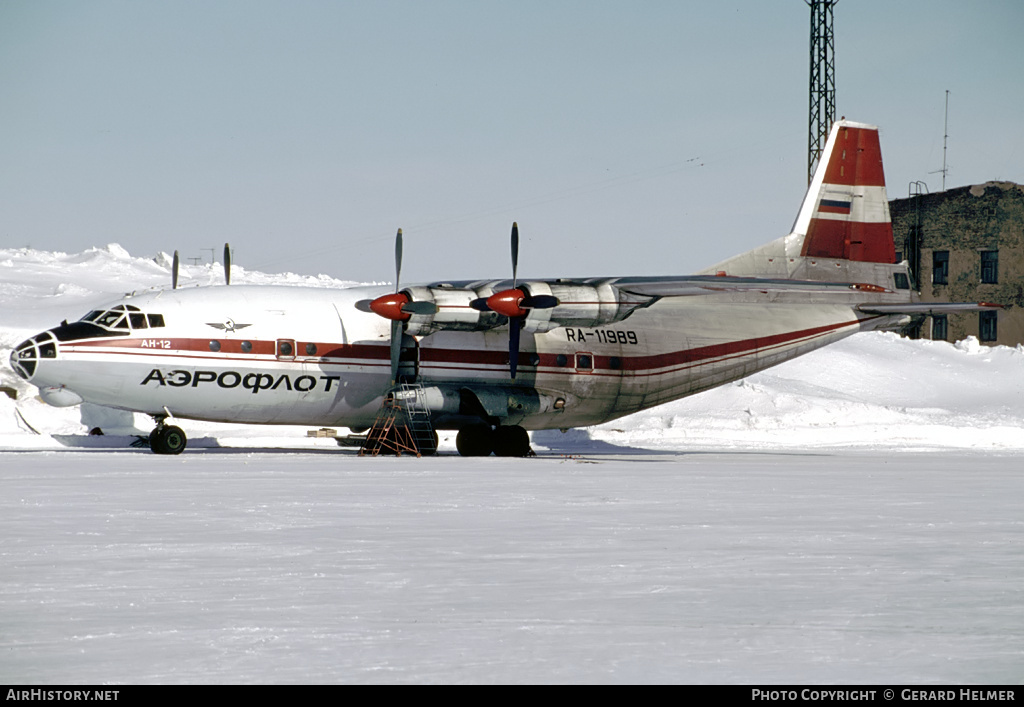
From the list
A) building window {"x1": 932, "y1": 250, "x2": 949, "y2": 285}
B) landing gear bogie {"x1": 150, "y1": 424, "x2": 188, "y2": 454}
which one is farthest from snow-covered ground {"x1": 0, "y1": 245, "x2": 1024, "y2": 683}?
building window {"x1": 932, "y1": 250, "x2": 949, "y2": 285}

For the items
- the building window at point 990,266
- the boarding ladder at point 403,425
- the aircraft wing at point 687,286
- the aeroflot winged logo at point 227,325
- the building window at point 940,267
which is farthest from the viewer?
the building window at point 940,267

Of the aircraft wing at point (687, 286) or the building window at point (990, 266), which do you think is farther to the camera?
the building window at point (990, 266)

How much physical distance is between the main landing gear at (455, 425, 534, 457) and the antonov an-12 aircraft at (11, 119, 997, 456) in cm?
4

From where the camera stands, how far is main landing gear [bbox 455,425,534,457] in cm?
2652

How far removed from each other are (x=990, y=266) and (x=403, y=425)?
48807mm

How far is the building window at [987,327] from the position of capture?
207 feet

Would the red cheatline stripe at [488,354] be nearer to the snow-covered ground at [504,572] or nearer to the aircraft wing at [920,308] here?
the aircraft wing at [920,308]

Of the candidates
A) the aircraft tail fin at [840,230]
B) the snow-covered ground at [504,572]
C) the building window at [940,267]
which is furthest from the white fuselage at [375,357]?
the building window at [940,267]

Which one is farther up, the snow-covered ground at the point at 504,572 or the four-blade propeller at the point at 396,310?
the four-blade propeller at the point at 396,310

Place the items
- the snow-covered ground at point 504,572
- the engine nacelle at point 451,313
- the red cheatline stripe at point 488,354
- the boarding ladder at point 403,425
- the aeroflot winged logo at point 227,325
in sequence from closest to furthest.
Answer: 1. the snow-covered ground at point 504,572
2. the red cheatline stripe at point 488,354
3. the aeroflot winged logo at point 227,325
4. the engine nacelle at point 451,313
5. the boarding ladder at point 403,425

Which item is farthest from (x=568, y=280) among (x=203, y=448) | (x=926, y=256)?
(x=926, y=256)

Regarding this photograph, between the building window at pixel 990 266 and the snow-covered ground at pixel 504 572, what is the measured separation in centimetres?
4591

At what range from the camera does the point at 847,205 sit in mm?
31375

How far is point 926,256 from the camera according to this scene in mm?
65188
